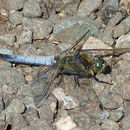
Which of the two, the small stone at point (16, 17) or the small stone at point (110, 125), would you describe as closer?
the small stone at point (110, 125)

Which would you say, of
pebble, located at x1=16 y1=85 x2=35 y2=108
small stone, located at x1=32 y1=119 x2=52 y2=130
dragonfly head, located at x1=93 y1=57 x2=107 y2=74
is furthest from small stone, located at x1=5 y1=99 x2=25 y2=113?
dragonfly head, located at x1=93 y1=57 x2=107 y2=74

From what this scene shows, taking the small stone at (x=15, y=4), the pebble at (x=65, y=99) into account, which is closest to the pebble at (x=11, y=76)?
the pebble at (x=65, y=99)

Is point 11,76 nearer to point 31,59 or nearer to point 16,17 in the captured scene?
point 31,59

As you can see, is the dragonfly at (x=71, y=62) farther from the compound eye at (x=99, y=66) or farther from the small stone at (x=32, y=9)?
the small stone at (x=32, y=9)

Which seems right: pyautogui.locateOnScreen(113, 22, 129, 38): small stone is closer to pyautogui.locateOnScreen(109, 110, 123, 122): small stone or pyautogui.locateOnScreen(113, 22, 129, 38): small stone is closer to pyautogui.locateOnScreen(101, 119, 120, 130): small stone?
pyautogui.locateOnScreen(109, 110, 123, 122): small stone

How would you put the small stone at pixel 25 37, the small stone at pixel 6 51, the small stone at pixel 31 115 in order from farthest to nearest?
the small stone at pixel 25 37 → the small stone at pixel 6 51 → the small stone at pixel 31 115

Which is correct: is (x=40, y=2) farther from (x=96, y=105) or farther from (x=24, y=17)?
(x=96, y=105)

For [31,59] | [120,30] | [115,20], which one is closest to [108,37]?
[120,30]
